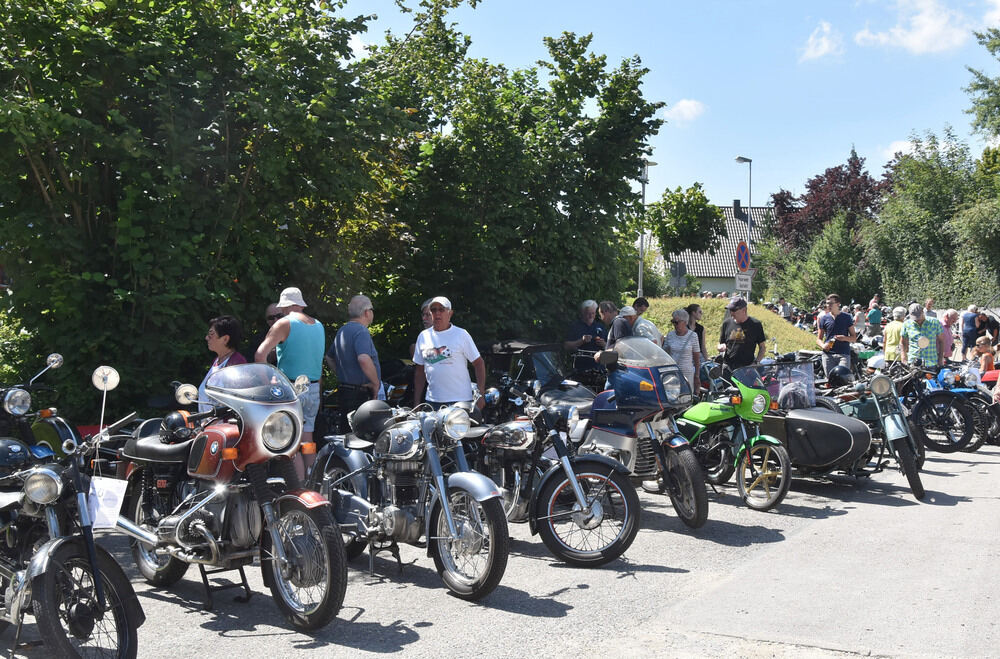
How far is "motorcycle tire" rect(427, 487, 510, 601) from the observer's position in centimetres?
528

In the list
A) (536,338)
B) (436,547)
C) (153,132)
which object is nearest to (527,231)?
(536,338)

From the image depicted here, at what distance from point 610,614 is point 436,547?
1.10 metres

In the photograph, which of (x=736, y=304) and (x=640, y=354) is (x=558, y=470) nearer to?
(x=640, y=354)

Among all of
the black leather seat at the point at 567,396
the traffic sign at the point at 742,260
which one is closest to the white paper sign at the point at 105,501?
→ the black leather seat at the point at 567,396

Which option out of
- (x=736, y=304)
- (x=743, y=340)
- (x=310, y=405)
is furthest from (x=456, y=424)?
(x=743, y=340)

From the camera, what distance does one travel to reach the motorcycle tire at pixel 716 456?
8422 millimetres

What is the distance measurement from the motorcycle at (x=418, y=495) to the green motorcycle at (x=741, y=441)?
128 inches

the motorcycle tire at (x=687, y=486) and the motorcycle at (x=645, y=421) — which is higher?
the motorcycle at (x=645, y=421)

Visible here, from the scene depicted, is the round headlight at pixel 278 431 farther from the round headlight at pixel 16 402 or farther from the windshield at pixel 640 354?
the windshield at pixel 640 354

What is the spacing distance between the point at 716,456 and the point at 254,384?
4.73m

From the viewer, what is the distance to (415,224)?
12305 mm

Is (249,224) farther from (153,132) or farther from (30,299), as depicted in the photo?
(30,299)

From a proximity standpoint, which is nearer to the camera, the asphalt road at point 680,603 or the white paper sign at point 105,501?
the white paper sign at point 105,501

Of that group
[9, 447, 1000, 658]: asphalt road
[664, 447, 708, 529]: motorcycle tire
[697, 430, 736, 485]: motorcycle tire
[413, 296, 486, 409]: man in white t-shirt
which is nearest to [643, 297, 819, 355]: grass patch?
[697, 430, 736, 485]: motorcycle tire
